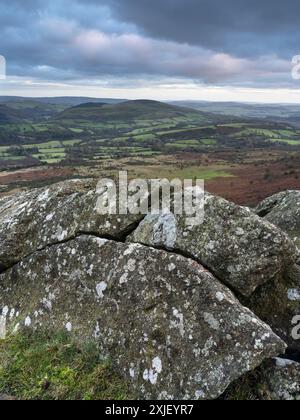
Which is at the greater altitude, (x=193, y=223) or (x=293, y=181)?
(x=193, y=223)

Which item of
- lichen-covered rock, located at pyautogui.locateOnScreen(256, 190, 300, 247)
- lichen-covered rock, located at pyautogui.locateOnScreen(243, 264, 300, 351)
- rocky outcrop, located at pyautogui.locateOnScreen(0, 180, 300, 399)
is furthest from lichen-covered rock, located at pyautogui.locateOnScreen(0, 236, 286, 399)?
lichen-covered rock, located at pyautogui.locateOnScreen(256, 190, 300, 247)

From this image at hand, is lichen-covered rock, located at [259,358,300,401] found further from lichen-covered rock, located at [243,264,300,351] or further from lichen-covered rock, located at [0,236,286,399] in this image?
lichen-covered rock, located at [243,264,300,351]

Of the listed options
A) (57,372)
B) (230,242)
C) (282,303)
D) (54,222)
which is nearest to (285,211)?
(282,303)

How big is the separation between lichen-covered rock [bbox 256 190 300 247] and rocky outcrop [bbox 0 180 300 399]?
527 centimetres

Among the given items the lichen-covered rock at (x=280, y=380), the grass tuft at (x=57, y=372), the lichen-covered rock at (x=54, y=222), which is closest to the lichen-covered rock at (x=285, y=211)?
the lichen-covered rock at (x=54, y=222)

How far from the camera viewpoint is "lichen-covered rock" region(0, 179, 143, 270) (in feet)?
35.8

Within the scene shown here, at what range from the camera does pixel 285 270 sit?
1021 cm

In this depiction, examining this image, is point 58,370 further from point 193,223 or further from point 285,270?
point 285,270

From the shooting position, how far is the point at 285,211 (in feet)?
52.5

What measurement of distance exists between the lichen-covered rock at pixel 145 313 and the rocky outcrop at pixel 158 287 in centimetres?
2
